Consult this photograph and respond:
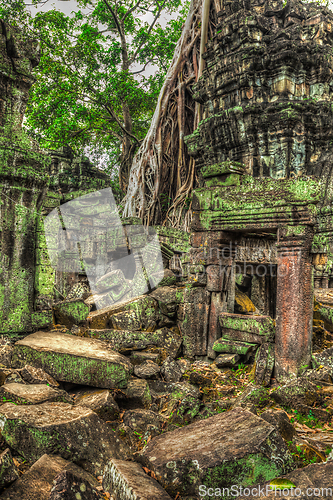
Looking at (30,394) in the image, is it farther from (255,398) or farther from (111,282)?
(111,282)

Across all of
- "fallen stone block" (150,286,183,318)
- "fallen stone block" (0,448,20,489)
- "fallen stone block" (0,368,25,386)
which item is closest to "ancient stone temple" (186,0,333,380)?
"fallen stone block" (150,286,183,318)

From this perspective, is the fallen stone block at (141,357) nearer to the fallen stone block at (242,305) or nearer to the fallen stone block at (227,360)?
the fallen stone block at (227,360)

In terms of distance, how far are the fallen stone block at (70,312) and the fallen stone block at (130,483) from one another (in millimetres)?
3058

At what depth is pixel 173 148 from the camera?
36.1ft

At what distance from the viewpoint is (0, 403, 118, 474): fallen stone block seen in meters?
2.11

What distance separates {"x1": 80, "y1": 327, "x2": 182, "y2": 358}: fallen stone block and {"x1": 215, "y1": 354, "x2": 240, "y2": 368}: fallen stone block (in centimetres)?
70

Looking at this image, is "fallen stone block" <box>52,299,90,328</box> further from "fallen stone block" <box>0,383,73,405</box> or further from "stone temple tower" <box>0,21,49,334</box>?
"fallen stone block" <box>0,383,73,405</box>

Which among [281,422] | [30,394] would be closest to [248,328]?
[281,422]

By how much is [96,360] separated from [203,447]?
1.46 meters

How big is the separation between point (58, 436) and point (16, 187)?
2574mm

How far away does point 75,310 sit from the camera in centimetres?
496

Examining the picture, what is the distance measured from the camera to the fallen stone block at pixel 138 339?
15.4 ft

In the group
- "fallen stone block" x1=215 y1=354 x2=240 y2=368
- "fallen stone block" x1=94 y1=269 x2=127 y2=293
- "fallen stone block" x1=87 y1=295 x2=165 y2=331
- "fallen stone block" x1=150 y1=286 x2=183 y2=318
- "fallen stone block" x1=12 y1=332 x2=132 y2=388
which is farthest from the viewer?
"fallen stone block" x1=94 y1=269 x2=127 y2=293

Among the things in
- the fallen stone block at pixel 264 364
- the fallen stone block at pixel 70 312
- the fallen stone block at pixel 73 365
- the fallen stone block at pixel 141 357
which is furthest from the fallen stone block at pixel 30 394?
the fallen stone block at pixel 264 364
